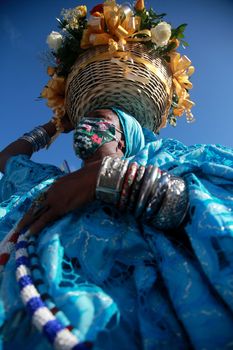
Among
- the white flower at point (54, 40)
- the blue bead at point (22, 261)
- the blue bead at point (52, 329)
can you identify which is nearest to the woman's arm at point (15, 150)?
the white flower at point (54, 40)

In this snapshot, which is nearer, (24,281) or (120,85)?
(24,281)

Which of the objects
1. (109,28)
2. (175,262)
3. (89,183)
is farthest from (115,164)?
(109,28)

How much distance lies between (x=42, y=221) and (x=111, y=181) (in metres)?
0.30

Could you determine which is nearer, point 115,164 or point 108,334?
point 108,334

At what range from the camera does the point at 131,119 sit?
181 centimetres

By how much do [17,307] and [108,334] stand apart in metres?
0.28

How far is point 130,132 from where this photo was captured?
1.78m

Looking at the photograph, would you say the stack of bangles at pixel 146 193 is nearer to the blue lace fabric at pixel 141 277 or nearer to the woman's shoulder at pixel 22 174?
the blue lace fabric at pixel 141 277

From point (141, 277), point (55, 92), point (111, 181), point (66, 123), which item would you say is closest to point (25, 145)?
point (66, 123)

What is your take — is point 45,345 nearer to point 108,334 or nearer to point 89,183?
point 108,334

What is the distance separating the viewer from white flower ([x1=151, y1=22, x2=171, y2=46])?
6.27 ft

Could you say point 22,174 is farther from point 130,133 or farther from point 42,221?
point 42,221

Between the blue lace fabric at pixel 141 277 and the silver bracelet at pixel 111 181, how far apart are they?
82 mm

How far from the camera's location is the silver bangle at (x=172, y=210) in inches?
41.8
